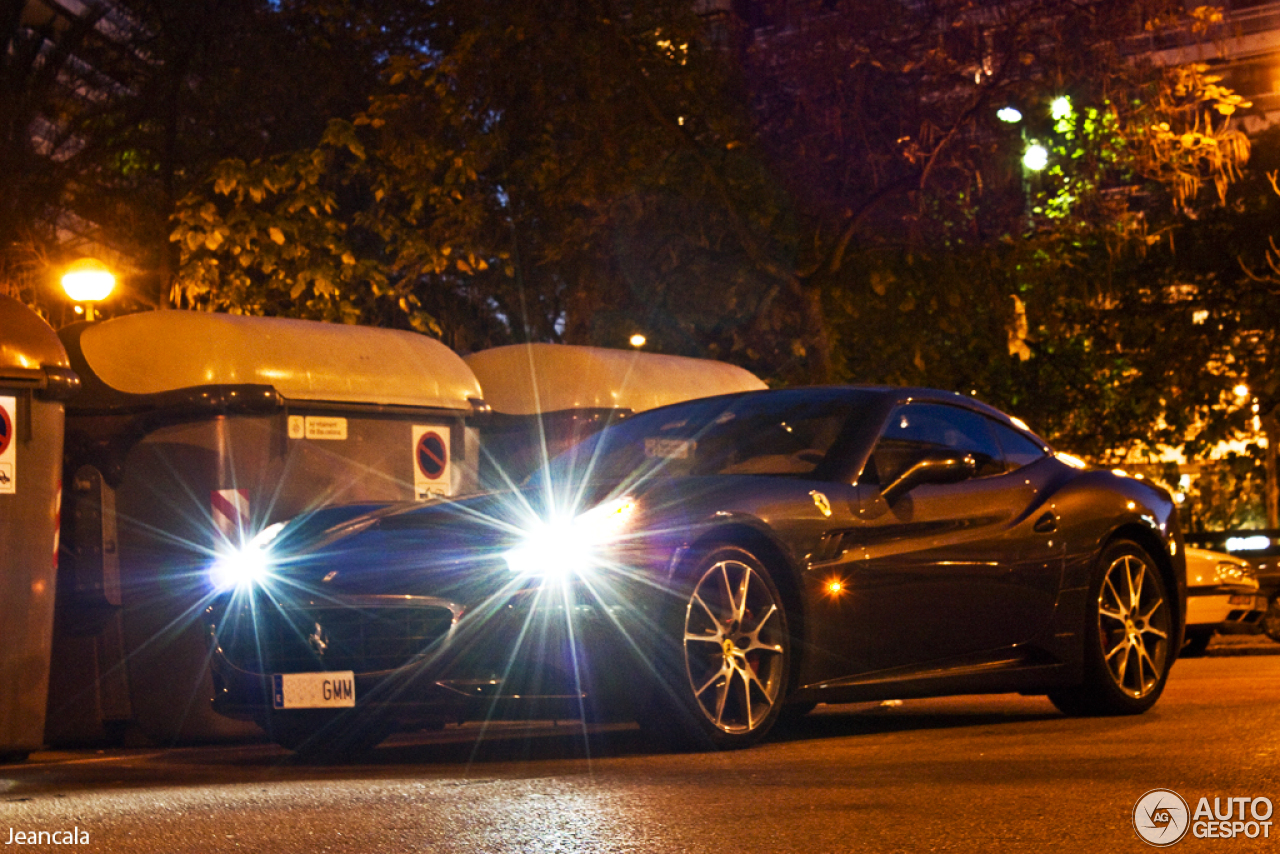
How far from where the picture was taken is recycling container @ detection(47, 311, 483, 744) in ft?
28.7

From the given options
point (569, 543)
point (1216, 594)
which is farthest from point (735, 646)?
point (1216, 594)

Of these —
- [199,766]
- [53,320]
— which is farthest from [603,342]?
[199,766]

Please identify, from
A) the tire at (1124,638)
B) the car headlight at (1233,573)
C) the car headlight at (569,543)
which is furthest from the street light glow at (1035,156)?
the car headlight at (569,543)

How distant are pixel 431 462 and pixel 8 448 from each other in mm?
2889

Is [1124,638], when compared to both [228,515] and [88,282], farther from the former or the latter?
[88,282]

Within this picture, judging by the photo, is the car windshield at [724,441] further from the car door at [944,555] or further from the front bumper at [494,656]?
the front bumper at [494,656]

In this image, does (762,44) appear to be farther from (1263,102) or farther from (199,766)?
(1263,102)

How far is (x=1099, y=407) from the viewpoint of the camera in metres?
36.0

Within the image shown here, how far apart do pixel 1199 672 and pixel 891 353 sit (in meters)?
10.6

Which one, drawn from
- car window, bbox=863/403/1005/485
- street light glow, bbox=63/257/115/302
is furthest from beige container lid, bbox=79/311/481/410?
street light glow, bbox=63/257/115/302

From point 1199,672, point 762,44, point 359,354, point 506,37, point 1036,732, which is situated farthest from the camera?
point 762,44

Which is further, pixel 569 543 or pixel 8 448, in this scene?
pixel 8 448

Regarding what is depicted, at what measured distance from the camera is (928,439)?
7.68 m

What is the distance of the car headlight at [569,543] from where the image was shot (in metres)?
6.25
